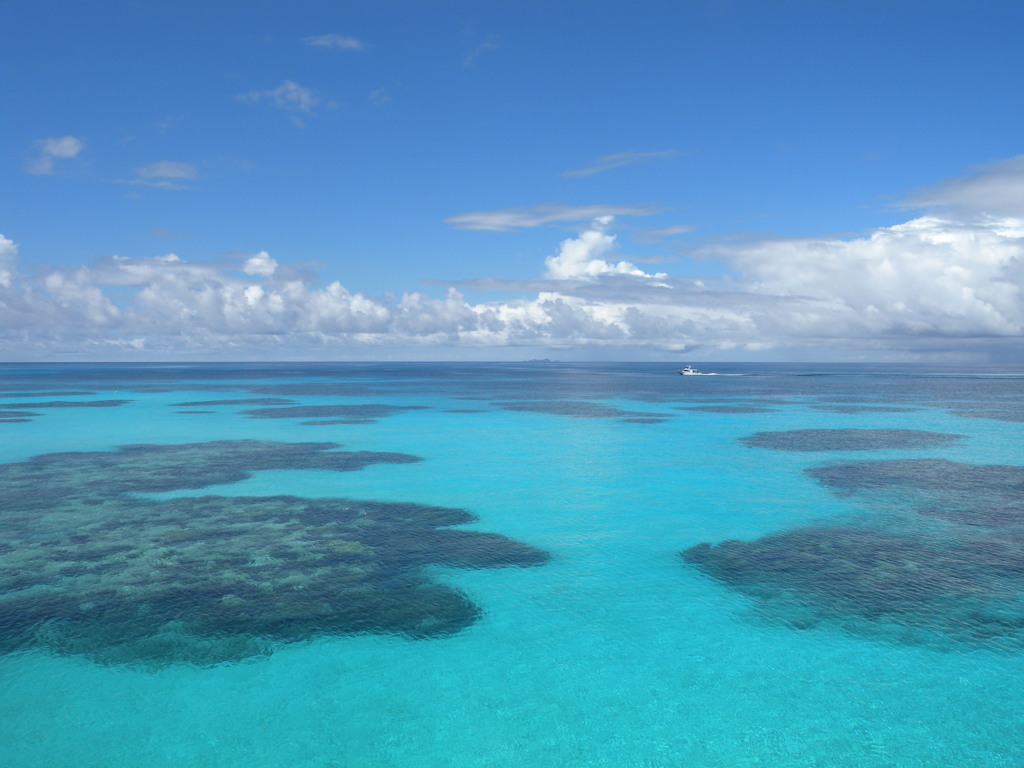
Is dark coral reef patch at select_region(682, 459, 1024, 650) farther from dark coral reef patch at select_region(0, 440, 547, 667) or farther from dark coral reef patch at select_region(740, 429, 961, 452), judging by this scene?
dark coral reef patch at select_region(740, 429, 961, 452)

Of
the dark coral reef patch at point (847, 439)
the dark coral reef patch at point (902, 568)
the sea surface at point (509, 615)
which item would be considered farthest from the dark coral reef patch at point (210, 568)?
the dark coral reef patch at point (847, 439)

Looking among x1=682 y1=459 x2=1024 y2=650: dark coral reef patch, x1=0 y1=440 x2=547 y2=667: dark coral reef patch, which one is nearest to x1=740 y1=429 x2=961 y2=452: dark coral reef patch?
x1=682 y1=459 x2=1024 y2=650: dark coral reef patch

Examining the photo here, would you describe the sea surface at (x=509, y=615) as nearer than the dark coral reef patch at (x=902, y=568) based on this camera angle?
Yes

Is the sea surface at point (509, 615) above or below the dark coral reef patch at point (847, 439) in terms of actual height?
below

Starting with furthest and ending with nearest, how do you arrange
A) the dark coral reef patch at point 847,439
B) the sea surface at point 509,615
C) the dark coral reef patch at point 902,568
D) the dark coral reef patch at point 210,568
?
Result: the dark coral reef patch at point 847,439
the dark coral reef patch at point 902,568
the dark coral reef patch at point 210,568
the sea surface at point 509,615

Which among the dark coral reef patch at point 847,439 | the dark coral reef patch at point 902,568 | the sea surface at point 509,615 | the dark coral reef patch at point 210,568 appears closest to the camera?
the sea surface at point 509,615

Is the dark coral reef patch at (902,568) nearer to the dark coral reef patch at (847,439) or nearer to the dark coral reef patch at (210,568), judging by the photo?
the dark coral reef patch at (210,568)
